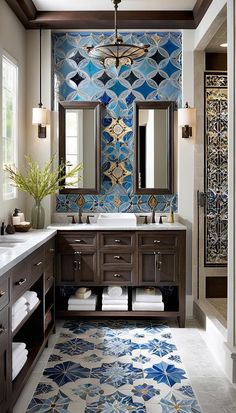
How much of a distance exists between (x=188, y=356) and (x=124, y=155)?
2.24m

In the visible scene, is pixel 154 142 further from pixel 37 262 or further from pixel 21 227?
pixel 37 262

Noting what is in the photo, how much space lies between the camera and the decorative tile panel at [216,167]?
5141mm

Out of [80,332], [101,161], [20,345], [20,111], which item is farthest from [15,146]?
[20,345]

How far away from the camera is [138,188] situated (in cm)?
517

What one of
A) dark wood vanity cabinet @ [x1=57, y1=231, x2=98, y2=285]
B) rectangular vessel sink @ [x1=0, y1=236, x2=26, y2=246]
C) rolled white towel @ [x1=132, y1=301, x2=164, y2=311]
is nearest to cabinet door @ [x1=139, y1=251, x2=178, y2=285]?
rolled white towel @ [x1=132, y1=301, x2=164, y2=311]

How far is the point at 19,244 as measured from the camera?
3.59 meters

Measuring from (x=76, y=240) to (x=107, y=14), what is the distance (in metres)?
2.25

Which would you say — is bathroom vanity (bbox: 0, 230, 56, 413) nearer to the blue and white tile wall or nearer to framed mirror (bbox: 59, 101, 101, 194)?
framed mirror (bbox: 59, 101, 101, 194)

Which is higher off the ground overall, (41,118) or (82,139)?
(41,118)

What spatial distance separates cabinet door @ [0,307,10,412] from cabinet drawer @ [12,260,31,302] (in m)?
0.26

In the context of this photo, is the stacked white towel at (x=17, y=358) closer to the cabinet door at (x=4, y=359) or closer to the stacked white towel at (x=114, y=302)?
the cabinet door at (x=4, y=359)

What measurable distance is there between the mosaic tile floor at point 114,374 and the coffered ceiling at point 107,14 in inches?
118

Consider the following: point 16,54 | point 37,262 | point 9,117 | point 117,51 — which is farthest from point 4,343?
point 16,54

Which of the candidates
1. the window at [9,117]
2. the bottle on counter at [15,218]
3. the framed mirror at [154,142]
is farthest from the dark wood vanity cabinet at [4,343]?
the framed mirror at [154,142]
